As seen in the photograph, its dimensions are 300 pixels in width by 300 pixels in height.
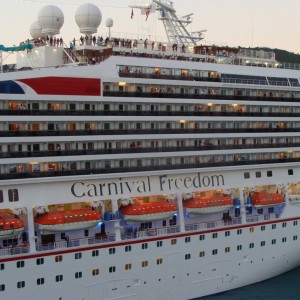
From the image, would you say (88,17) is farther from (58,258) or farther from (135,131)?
(58,258)

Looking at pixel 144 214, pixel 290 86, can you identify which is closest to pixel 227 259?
pixel 144 214

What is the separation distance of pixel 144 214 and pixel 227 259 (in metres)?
5.25

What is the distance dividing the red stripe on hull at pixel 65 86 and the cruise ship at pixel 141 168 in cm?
5

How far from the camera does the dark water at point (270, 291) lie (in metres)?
28.1

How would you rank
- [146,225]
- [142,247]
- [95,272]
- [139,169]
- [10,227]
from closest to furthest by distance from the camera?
[10,227] → [95,272] → [142,247] → [139,169] → [146,225]

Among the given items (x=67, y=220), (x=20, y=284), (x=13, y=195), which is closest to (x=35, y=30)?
(x=13, y=195)

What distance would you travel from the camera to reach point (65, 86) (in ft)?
79.2

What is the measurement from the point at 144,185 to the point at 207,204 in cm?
311

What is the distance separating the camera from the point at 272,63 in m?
33.8

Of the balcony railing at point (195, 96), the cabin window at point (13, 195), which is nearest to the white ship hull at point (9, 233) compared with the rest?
the cabin window at point (13, 195)

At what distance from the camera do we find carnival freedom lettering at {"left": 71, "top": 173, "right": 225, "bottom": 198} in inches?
969

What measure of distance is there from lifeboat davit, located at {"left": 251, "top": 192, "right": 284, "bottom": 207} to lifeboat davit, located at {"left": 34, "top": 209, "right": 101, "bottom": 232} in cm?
849

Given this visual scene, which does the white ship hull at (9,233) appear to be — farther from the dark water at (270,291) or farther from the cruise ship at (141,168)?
the dark water at (270,291)

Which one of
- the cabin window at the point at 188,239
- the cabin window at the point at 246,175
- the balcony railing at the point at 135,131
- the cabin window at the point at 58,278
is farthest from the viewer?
the cabin window at the point at 246,175
